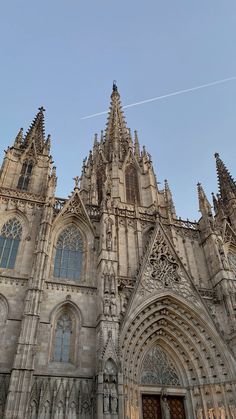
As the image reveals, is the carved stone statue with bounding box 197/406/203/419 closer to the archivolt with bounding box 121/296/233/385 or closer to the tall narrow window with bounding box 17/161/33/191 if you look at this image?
the archivolt with bounding box 121/296/233/385

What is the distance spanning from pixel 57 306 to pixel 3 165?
10296 mm

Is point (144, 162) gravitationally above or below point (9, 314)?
above

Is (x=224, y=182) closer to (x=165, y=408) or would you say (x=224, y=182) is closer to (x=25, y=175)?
(x=25, y=175)

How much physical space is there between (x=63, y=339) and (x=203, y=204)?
44.0 ft

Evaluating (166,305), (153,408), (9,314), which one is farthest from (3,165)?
(153,408)

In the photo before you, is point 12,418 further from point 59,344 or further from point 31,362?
point 59,344

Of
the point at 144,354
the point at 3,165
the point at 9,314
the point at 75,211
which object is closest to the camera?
the point at 9,314

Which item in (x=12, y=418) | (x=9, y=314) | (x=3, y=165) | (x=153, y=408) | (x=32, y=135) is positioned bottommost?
(x=12, y=418)

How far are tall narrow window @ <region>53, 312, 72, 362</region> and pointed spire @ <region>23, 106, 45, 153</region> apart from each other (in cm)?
1267

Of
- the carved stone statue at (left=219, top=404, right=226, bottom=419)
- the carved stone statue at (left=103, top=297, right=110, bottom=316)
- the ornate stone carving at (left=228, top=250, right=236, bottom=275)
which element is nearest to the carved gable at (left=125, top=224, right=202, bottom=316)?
the carved stone statue at (left=103, top=297, right=110, bottom=316)

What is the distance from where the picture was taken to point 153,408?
46.3ft

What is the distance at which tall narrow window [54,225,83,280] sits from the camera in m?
16.0

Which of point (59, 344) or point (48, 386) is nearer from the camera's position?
point (48, 386)

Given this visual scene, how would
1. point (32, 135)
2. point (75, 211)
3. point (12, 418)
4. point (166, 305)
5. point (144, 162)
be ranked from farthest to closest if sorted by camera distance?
point (144, 162)
point (32, 135)
point (75, 211)
point (166, 305)
point (12, 418)
